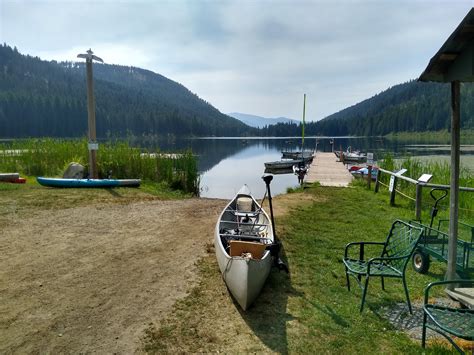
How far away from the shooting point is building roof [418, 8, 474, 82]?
3.45 meters

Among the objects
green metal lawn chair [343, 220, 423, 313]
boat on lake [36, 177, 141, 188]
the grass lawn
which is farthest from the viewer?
boat on lake [36, 177, 141, 188]

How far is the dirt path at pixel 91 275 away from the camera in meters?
3.77

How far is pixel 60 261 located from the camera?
5.89 metres

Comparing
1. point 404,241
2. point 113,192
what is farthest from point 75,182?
point 404,241

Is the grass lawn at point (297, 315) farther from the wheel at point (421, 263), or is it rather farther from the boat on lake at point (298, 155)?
the boat on lake at point (298, 155)

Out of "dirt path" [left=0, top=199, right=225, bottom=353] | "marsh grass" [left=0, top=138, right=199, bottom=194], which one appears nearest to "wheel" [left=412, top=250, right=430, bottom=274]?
"dirt path" [left=0, top=199, right=225, bottom=353]

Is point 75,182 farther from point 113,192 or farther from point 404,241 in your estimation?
point 404,241

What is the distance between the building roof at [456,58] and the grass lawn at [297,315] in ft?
9.50

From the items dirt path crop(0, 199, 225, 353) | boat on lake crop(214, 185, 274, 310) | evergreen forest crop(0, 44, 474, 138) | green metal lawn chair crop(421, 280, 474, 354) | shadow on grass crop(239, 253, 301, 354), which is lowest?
shadow on grass crop(239, 253, 301, 354)

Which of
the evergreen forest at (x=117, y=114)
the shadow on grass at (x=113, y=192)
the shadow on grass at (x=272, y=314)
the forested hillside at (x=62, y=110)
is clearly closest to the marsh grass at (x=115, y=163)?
the shadow on grass at (x=113, y=192)

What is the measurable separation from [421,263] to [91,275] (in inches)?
209

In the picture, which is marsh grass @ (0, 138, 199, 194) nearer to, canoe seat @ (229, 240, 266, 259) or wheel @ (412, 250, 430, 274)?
canoe seat @ (229, 240, 266, 259)

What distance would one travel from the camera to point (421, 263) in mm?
5629

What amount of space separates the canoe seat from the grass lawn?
478 mm
